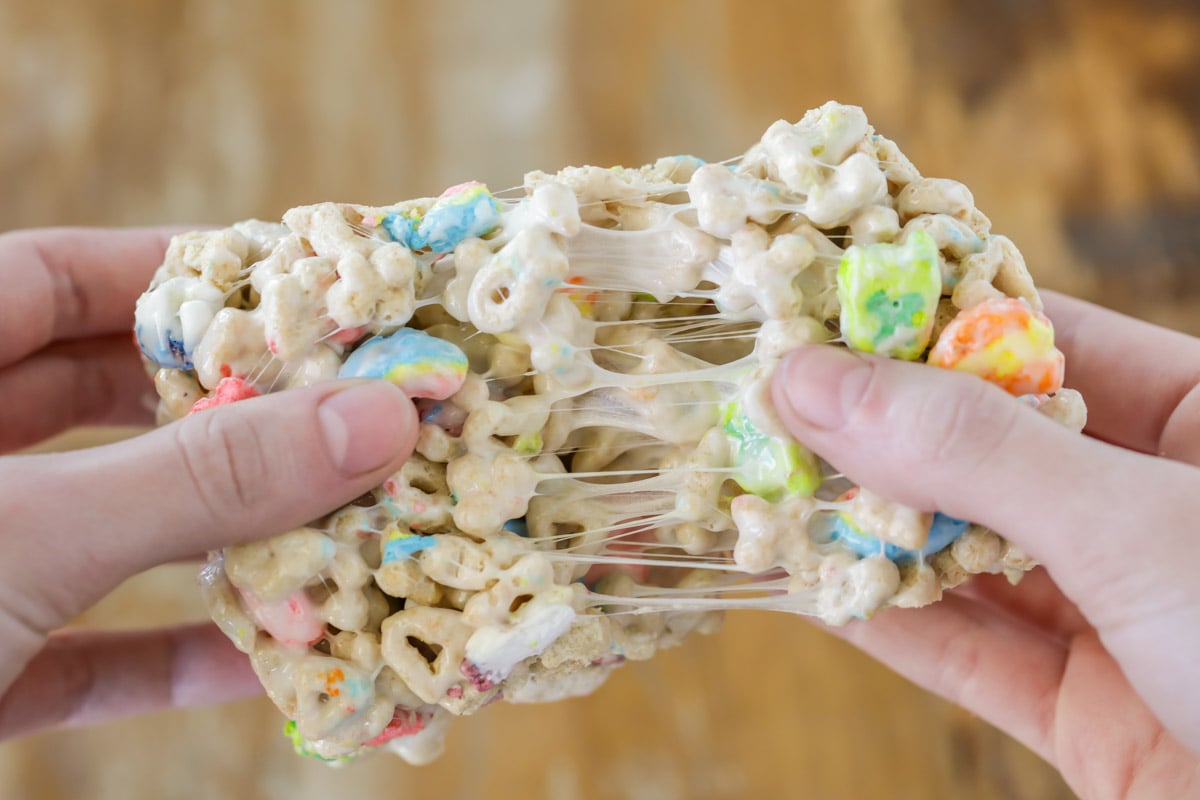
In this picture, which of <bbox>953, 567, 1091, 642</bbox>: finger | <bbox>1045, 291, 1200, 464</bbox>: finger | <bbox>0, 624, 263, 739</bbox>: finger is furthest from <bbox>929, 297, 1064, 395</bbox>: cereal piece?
<bbox>0, 624, 263, 739</bbox>: finger

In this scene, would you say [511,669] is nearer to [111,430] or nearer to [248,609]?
[248,609]

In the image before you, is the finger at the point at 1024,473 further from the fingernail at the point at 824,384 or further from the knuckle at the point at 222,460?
the knuckle at the point at 222,460

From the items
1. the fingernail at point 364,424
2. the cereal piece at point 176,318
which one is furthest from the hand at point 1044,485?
the cereal piece at point 176,318

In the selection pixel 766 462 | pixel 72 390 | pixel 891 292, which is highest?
pixel 891 292

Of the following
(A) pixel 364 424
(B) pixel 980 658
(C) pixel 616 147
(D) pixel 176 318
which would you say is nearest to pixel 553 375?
(A) pixel 364 424

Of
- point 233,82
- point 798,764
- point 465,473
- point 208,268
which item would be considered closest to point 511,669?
point 465,473

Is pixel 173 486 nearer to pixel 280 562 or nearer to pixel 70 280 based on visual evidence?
pixel 280 562
